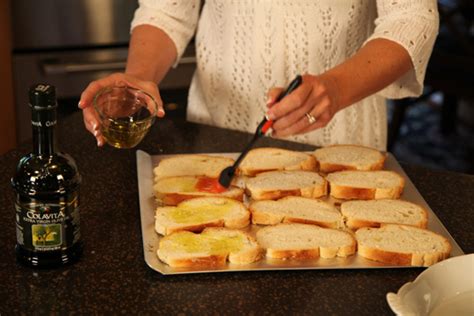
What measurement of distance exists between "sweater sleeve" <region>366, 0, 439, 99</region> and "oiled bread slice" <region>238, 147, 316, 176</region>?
28 cm

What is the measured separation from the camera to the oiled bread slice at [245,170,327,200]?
1.51m

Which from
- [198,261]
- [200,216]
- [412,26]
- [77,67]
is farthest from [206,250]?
[77,67]

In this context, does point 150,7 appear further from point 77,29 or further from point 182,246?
point 77,29

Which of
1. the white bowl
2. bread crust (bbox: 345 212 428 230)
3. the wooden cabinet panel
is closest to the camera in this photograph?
the white bowl

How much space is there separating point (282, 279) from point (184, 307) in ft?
0.53

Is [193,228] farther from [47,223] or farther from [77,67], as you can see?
[77,67]

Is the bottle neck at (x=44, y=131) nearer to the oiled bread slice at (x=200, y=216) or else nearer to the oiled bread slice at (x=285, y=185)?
the oiled bread slice at (x=200, y=216)

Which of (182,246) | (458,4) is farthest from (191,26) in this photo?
(458,4)

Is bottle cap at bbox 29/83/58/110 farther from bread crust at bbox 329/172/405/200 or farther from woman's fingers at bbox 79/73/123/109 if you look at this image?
bread crust at bbox 329/172/405/200

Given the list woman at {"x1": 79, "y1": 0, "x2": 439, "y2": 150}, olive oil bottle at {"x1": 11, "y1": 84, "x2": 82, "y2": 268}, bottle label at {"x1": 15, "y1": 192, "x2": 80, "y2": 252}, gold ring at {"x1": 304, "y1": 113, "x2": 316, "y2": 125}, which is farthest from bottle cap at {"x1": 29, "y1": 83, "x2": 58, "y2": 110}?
gold ring at {"x1": 304, "y1": 113, "x2": 316, "y2": 125}

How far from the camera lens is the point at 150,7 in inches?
75.7

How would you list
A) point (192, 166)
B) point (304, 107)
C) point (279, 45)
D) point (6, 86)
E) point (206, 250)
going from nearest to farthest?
point (206, 250)
point (304, 107)
point (192, 166)
point (279, 45)
point (6, 86)

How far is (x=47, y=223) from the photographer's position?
124 centimetres

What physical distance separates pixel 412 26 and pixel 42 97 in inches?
32.5
